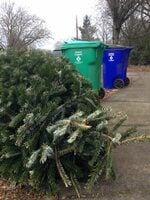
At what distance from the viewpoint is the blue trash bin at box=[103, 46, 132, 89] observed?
13.7m

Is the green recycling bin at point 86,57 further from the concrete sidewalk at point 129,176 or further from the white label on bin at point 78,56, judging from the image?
the concrete sidewalk at point 129,176

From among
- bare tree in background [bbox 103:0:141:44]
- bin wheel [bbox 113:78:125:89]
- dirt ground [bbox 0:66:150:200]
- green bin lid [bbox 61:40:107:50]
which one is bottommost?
bin wheel [bbox 113:78:125:89]

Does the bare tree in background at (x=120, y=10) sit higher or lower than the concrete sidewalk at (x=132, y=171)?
higher

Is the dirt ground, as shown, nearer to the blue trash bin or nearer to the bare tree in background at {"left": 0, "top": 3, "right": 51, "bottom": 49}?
the blue trash bin

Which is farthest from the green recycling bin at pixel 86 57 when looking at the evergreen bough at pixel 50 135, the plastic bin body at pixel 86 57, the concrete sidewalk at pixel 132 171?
the evergreen bough at pixel 50 135

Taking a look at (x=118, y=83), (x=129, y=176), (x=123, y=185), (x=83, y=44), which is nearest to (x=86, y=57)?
(x=83, y=44)

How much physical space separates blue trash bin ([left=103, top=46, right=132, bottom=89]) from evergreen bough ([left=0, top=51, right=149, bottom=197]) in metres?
8.86

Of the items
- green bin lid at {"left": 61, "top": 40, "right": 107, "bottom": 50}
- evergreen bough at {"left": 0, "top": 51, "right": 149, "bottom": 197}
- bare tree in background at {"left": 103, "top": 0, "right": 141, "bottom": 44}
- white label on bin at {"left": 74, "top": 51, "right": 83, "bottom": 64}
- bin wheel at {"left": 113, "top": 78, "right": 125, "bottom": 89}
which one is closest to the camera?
evergreen bough at {"left": 0, "top": 51, "right": 149, "bottom": 197}

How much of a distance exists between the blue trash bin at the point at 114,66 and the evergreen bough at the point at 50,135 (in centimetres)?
886

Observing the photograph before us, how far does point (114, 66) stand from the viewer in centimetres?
1392

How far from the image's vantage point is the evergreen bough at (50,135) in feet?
13.9

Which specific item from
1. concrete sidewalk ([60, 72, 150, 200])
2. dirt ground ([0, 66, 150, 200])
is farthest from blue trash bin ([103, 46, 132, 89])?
dirt ground ([0, 66, 150, 200])

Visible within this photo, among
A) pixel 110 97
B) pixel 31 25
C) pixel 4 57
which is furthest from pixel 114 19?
pixel 4 57

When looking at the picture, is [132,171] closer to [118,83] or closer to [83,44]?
[83,44]
